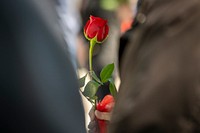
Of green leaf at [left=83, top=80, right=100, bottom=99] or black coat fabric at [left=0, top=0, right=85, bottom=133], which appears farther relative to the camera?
green leaf at [left=83, top=80, right=100, bottom=99]

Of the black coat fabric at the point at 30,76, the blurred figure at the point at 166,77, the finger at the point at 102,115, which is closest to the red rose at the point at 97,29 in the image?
the finger at the point at 102,115

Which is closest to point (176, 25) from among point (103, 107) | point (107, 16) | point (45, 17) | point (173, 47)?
point (173, 47)

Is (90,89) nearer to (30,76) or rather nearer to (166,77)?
(30,76)

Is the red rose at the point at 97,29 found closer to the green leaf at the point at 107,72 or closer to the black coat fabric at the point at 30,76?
the green leaf at the point at 107,72

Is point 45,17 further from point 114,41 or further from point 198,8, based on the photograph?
point 114,41

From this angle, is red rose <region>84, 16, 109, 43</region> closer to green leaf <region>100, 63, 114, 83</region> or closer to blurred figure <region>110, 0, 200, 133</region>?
green leaf <region>100, 63, 114, 83</region>

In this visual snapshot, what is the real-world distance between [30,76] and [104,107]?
30cm

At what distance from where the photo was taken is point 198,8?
77 centimetres

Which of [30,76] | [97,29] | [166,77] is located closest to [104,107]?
[97,29]

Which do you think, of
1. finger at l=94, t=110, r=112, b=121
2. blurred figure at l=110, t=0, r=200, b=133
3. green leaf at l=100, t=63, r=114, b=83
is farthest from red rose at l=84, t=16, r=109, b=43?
blurred figure at l=110, t=0, r=200, b=133

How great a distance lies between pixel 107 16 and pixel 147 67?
300 centimetres

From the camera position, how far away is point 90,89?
3.97ft

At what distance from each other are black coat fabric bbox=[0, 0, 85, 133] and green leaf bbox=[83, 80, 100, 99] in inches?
10.8

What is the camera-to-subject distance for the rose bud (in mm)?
1146
